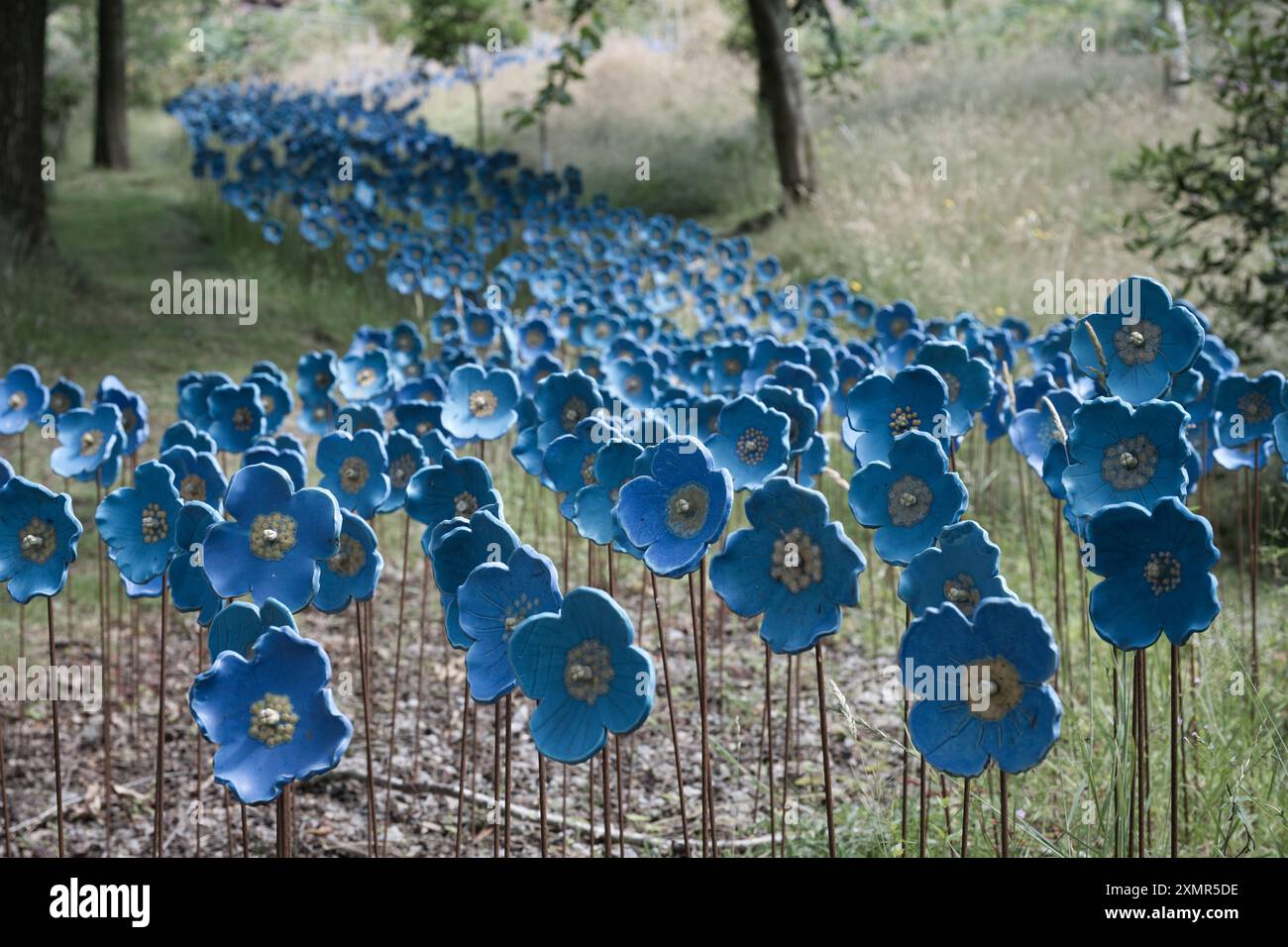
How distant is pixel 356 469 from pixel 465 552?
873mm

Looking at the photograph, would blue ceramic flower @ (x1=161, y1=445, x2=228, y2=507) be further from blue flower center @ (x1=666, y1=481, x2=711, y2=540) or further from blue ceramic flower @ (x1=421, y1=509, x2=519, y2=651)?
blue flower center @ (x1=666, y1=481, x2=711, y2=540)

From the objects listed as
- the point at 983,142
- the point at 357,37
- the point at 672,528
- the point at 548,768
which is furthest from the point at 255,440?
the point at 357,37

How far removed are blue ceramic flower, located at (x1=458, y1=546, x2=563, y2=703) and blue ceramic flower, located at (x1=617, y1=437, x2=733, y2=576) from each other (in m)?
0.23

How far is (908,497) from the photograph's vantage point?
2.22 m

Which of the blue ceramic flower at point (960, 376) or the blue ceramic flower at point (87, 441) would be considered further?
the blue ceramic flower at point (87, 441)

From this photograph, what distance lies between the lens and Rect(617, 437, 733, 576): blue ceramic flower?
2.02 metres

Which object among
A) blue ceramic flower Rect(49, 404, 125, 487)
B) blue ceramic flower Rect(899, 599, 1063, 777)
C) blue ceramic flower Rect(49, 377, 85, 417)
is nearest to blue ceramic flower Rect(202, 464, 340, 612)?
blue ceramic flower Rect(899, 599, 1063, 777)

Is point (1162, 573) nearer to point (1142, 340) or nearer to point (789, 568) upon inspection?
point (789, 568)

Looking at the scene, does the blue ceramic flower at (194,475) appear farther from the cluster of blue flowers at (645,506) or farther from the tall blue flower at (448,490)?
the tall blue flower at (448,490)

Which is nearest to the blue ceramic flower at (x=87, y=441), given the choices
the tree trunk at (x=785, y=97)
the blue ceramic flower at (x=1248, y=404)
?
the blue ceramic flower at (x=1248, y=404)

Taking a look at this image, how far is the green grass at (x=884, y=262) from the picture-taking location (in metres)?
3.02

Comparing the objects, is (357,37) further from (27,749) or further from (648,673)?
(648,673)

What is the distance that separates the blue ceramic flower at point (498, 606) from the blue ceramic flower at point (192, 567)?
62cm

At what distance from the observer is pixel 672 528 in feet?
6.85
